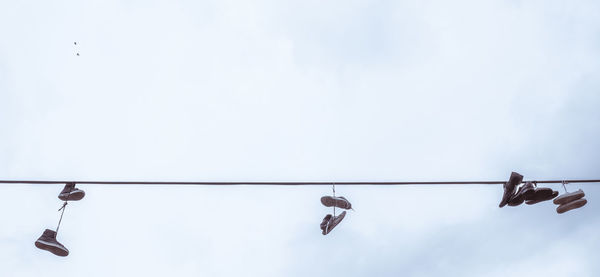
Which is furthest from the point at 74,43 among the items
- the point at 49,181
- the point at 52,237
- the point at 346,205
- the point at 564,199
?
the point at 564,199

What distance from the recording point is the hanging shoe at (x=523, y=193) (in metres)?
6.28

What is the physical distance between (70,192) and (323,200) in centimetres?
353

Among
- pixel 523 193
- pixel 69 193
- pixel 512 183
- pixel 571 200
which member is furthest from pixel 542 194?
pixel 69 193

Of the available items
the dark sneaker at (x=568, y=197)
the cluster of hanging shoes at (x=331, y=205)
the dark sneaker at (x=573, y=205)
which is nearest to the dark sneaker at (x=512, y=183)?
the dark sneaker at (x=568, y=197)

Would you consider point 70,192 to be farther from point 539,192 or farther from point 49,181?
point 539,192

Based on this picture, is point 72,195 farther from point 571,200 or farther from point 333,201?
point 571,200

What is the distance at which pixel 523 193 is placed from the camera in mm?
6293

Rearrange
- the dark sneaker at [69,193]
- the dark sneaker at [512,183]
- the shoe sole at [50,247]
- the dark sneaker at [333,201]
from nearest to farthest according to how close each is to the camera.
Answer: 1. the dark sneaker at [69,193]
2. the shoe sole at [50,247]
3. the dark sneaker at [512,183]
4. the dark sneaker at [333,201]

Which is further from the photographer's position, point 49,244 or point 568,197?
point 568,197

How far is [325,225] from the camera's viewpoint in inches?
274

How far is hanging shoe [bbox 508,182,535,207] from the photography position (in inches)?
247

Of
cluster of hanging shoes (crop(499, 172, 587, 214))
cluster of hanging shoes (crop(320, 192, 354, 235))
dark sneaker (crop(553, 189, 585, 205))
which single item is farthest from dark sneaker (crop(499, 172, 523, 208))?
cluster of hanging shoes (crop(320, 192, 354, 235))

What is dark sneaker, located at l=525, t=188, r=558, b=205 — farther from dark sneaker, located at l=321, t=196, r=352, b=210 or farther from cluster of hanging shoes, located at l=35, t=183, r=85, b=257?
cluster of hanging shoes, located at l=35, t=183, r=85, b=257

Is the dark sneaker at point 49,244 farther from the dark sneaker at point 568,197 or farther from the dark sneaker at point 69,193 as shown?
the dark sneaker at point 568,197
